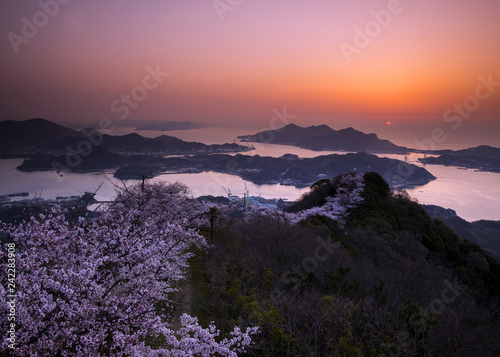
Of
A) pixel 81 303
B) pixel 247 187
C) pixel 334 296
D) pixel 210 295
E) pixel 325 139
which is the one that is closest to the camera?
pixel 81 303

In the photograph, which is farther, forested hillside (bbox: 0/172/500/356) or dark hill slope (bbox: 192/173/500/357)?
dark hill slope (bbox: 192/173/500/357)

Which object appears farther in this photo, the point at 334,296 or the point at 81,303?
the point at 334,296

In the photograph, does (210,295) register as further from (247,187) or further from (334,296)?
(247,187)

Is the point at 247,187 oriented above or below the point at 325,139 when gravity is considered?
below

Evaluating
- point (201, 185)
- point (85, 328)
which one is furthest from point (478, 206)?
point (85, 328)

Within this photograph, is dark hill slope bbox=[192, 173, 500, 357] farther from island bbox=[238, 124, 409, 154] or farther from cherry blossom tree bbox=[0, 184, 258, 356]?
island bbox=[238, 124, 409, 154]

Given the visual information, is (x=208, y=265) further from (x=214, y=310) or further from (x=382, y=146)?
(x=382, y=146)

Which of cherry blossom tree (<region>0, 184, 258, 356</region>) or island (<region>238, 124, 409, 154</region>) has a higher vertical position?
island (<region>238, 124, 409, 154</region>)

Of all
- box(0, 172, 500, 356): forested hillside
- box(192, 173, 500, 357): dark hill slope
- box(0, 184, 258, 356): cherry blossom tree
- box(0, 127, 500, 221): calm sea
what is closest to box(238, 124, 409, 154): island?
box(0, 127, 500, 221): calm sea

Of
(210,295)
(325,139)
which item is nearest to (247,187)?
(210,295)

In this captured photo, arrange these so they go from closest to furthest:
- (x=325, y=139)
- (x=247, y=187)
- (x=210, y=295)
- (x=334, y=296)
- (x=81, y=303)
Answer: (x=81, y=303)
(x=334, y=296)
(x=210, y=295)
(x=247, y=187)
(x=325, y=139)
